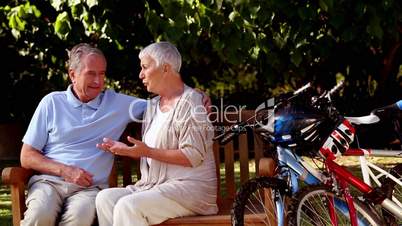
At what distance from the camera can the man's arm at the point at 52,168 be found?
4.86 m

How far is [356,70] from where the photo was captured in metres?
11.6

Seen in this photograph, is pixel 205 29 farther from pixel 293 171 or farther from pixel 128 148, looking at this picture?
pixel 293 171

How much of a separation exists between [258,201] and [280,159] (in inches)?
9.4

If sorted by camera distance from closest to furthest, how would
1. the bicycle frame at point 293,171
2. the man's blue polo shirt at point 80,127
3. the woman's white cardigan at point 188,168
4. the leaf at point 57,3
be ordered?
1. the bicycle frame at point 293,171
2. the woman's white cardigan at point 188,168
3. the man's blue polo shirt at point 80,127
4. the leaf at point 57,3

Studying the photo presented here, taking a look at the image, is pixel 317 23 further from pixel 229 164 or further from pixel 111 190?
pixel 111 190

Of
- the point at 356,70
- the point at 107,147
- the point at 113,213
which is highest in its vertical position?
the point at 356,70

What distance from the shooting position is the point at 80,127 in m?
5.01

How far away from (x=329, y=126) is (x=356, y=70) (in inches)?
289

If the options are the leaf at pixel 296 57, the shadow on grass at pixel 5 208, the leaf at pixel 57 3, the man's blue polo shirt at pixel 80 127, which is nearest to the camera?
the man's blue polo shirt at pixel 80 127

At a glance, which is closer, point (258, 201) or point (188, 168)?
point (258, 201)

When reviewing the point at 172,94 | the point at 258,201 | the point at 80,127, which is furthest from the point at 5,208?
the point at 258,201

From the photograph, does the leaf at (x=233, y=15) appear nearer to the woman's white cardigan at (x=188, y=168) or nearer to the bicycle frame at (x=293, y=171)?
the woman's white cardigan at (x=188, y=168)

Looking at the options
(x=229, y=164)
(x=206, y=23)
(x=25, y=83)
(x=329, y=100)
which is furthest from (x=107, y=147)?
(x=25, y=83)
